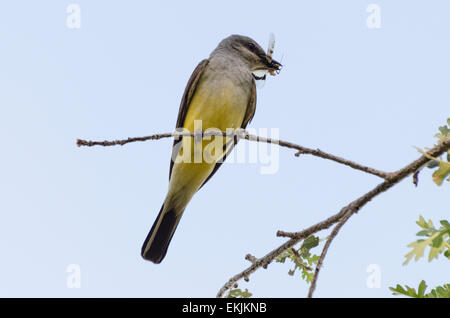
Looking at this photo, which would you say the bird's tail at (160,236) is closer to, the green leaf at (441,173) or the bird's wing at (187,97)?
the bird's wing at (187,97)

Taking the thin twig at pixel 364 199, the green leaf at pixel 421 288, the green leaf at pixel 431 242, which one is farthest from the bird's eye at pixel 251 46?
the green leaf at pixel 421 288

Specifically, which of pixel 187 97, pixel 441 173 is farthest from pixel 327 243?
pixel 187 97

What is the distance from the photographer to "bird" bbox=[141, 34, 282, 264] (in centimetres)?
638

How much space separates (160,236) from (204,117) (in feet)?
4.96

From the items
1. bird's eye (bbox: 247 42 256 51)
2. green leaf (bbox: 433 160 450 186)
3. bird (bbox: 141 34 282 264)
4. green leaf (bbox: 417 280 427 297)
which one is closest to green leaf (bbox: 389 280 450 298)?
green leaf (bbox: 417 280 427 297)

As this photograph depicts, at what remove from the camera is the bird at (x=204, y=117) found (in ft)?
20.9

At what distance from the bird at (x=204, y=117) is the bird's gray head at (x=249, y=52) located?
13 mm

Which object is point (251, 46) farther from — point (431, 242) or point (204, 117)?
point (431, 242)

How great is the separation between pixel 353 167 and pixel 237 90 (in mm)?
4215
